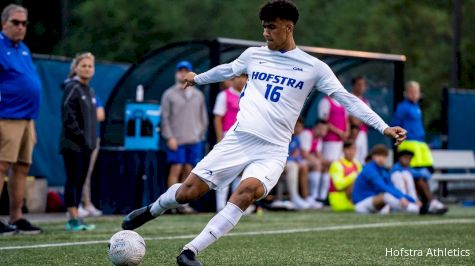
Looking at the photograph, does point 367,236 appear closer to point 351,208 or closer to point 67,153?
point 67,153

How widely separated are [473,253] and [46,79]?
967 cm

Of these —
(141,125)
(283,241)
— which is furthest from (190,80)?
(141,125)

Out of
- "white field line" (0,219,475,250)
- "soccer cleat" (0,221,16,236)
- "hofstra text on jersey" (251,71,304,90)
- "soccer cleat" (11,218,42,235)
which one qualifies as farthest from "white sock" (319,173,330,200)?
"hofstra text on jersey" (251,71,304,90)

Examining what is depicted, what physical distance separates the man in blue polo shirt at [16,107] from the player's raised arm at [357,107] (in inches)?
161

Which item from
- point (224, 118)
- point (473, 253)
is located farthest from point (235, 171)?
point (224, 118)

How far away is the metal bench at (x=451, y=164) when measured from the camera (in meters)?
23.5

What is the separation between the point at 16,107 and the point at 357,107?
446 cm

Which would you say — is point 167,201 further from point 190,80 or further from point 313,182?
point 313,182

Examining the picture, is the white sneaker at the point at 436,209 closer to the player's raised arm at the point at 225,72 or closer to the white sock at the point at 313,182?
the white sock at the point at 313,182

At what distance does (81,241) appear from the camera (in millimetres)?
11742

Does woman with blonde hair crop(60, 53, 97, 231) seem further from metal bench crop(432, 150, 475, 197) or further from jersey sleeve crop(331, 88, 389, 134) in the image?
metal bench crop(432, 150, 475, 197)

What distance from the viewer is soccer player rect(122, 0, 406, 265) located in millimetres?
9312

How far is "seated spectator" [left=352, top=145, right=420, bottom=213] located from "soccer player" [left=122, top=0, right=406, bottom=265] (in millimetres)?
8480

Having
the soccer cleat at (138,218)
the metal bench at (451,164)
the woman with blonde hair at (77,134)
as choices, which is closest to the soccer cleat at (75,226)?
the woman with blonde hair at (77,134)
